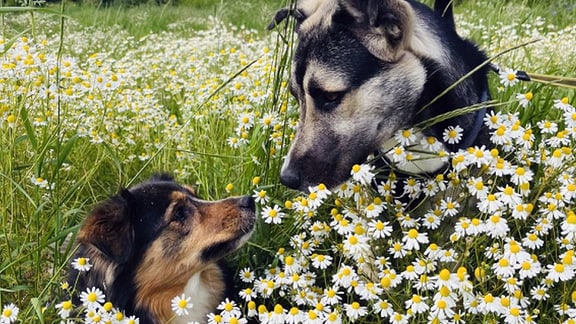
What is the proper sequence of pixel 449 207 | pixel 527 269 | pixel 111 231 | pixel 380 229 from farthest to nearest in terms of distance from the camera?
pixel 111 231
pixel 449 207
pixel 380 229
pixel 527 269

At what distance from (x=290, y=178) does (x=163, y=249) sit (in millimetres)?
674

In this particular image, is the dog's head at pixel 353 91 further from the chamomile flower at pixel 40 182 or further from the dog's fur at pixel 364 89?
the chamomile flower at pixel 40 182

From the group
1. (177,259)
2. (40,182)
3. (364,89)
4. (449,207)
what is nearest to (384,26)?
(364,89)

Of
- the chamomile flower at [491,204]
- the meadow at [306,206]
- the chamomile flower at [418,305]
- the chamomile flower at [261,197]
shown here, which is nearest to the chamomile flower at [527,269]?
the meadow at [306,206]

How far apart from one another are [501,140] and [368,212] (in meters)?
0.58

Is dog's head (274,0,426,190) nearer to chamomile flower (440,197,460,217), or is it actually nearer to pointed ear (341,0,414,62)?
pointed ear (341,0,414,62)

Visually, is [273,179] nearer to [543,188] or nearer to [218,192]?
[218,192]

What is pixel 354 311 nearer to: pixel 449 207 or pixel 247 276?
pixel 449 207

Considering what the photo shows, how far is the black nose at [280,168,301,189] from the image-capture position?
2863 millimetres

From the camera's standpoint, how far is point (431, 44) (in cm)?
298

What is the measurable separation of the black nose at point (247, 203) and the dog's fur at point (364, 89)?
0.60 feet

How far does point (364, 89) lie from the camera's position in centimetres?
290

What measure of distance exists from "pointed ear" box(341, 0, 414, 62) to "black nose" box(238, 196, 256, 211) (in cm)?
93

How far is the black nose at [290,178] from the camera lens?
2.86m
